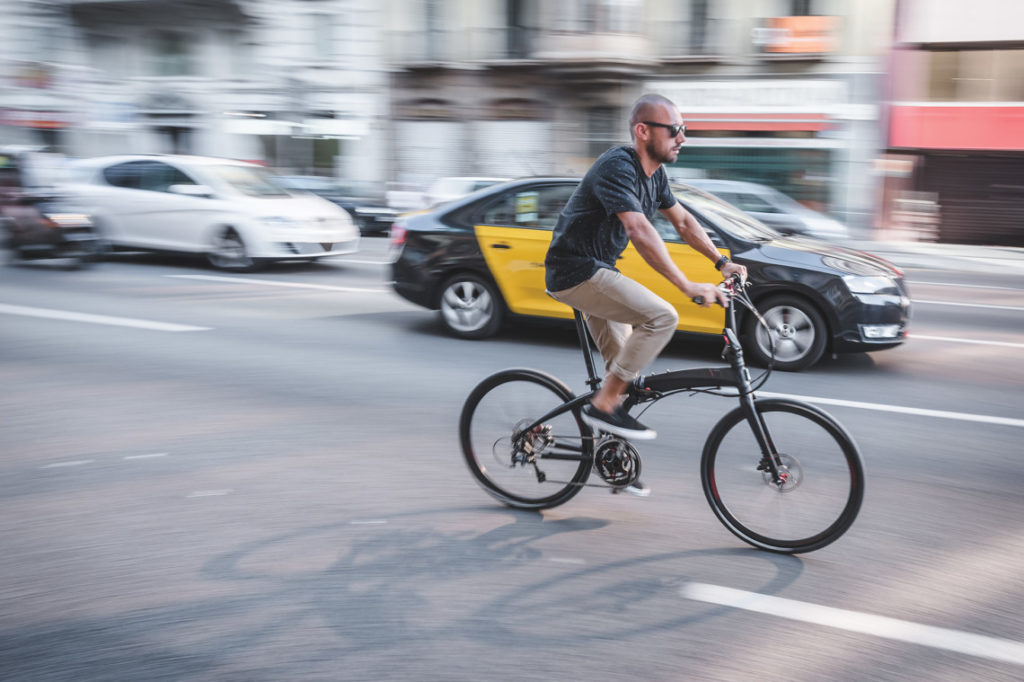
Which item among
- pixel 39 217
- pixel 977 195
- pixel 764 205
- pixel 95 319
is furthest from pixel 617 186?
pixel 977 195

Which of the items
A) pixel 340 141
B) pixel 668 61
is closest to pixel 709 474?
pixel 668 61

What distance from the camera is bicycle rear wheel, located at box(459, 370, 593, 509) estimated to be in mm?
4188

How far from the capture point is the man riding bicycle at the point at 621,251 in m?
3.66

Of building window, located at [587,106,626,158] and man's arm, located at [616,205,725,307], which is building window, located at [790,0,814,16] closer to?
building window, located at [587,106,626,158]

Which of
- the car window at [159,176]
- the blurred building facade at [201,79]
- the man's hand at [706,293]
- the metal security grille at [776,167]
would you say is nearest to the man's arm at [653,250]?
the man's hand at [706,293]

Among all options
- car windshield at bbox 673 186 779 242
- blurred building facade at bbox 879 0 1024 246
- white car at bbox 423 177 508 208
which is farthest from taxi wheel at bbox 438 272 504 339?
blurred building facade at bbox 879 0 1024 246

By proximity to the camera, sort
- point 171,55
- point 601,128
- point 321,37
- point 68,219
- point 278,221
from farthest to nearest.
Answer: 1. point 171,55
2. point 321,37
3. point 601,128
4. point 278,221
5. point 68,219

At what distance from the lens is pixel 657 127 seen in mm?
3658

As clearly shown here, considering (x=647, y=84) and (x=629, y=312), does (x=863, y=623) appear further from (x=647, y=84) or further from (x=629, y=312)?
(x=647, y=84)

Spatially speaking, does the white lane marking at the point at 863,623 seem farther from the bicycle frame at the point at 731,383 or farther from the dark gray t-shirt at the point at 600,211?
the dark gray t-shirt at the point at 600,211

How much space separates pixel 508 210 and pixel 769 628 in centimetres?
555

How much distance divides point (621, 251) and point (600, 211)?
19 centimetres

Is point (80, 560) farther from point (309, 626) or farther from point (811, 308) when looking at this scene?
point (811, 308)

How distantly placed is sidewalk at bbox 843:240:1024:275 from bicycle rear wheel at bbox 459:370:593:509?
48.8 feet
